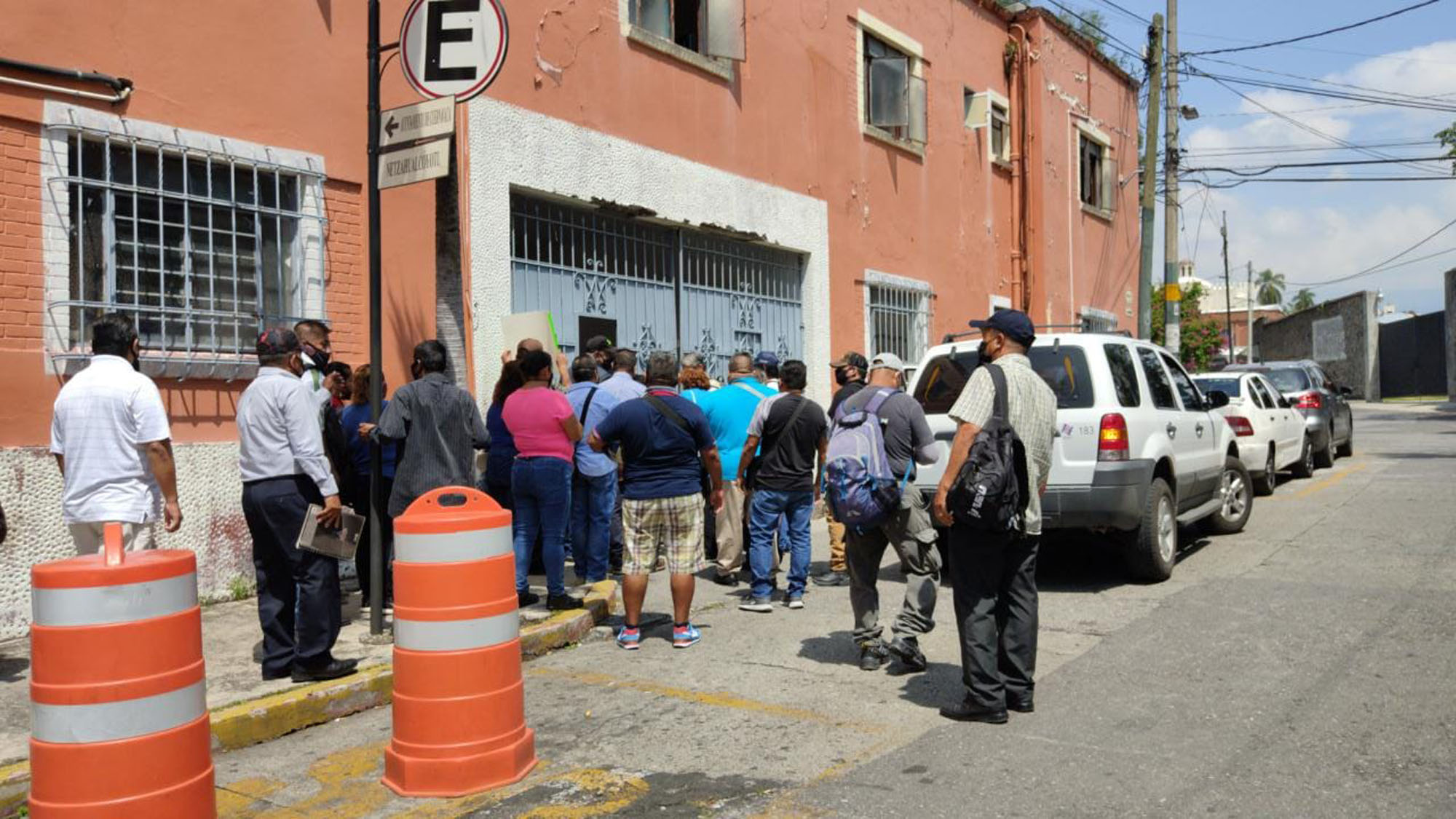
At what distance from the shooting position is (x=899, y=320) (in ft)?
54.9

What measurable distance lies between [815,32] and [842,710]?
35.9 ft

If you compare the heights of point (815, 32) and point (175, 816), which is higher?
point (815, 32)

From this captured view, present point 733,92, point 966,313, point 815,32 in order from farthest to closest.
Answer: point 966,313, point 815,32, point 733,92

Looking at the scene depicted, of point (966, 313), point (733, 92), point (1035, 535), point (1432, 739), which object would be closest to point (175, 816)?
point (1035, 535)

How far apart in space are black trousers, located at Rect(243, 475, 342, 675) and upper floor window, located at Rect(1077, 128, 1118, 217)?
19.2 metres

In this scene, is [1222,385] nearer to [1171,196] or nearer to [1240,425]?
[1240,425]

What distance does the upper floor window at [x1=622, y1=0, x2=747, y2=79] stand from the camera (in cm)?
1241

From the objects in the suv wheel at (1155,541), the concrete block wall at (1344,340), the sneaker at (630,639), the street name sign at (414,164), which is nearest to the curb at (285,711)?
the sneaker at (630,639)

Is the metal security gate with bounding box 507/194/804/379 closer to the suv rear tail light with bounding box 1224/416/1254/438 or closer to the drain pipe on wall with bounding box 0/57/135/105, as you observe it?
the drain pipe on wall with bounding box 0/57/135/105

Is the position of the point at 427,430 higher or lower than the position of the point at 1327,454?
higher

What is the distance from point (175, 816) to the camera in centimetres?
372

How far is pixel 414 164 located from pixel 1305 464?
44.9 ft

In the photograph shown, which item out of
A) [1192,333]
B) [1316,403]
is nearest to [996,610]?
[1316,403]

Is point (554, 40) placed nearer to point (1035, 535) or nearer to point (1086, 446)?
point (1086, 446)
